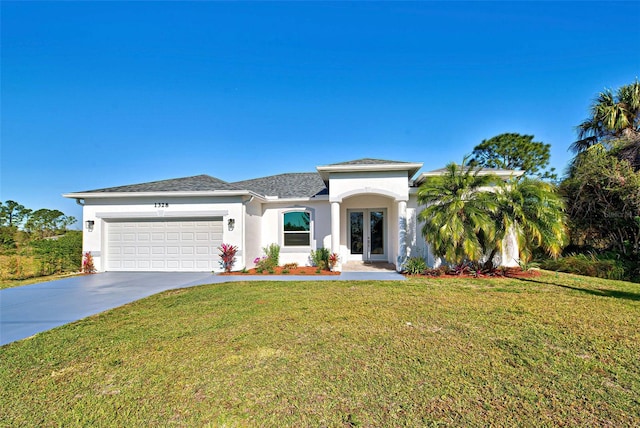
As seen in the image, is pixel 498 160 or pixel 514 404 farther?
pixel 498 160

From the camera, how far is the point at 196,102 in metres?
15.3

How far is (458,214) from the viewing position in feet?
33.8

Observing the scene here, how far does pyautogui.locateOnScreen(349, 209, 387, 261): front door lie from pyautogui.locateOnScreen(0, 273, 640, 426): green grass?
7297mm

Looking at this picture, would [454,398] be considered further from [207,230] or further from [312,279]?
[207,230]

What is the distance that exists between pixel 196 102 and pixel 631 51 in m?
20.9

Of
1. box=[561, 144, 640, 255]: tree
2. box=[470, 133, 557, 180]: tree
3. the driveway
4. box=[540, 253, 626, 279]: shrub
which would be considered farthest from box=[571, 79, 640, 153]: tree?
the driveway

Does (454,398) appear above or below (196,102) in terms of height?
below

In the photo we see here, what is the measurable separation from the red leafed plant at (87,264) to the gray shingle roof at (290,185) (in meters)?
7.17

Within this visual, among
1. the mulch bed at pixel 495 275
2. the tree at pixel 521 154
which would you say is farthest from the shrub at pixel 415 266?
the tree at pixel 521 154

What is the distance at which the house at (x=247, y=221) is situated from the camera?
39.1 ft

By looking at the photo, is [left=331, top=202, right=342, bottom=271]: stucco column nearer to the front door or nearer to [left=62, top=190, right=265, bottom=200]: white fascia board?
the front door

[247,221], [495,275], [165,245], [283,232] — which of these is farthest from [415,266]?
[165,245]

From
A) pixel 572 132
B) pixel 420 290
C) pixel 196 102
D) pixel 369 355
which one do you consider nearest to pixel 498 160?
pixel 572 132

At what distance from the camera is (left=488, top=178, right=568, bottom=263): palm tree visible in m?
9.94
